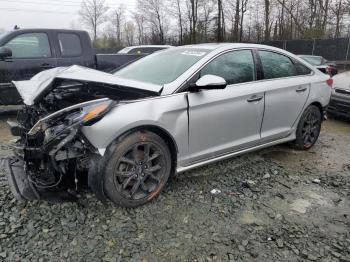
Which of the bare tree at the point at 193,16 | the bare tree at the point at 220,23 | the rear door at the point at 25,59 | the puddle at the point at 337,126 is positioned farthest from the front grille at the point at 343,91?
the bare tree at the point at 193,16

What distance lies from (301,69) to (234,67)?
4.52 ft

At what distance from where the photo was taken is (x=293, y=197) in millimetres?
3441

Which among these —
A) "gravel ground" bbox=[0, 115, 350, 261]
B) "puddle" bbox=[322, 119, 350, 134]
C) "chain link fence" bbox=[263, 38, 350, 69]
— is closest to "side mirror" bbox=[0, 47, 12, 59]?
"gravel ground" bbox=[0, 115, 350, 261]

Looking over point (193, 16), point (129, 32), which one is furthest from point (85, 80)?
point (129, 32)

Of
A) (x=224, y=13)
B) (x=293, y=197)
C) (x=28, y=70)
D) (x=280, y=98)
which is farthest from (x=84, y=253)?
(x=224, y=13)

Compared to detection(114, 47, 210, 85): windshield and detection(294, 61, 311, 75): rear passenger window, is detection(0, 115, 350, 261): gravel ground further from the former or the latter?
detection(294, 61, 311, 75): rear passenger window

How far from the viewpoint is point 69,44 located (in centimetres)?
697

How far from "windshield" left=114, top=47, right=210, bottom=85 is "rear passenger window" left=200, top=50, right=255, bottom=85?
17 centimetres

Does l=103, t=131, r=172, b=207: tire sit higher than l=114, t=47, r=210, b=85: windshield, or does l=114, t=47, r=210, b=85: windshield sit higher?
l=114, t=47, r=210, b=85: windshield

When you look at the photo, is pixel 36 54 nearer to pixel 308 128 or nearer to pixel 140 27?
pixel 308 128

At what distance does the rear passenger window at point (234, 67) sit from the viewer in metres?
3.57

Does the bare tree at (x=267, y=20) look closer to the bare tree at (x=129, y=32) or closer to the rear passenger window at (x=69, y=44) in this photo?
the bare tree at (x=129, y=32)

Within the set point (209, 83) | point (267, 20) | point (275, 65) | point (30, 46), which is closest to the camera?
point (209, 83)

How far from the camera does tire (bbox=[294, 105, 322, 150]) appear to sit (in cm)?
464
